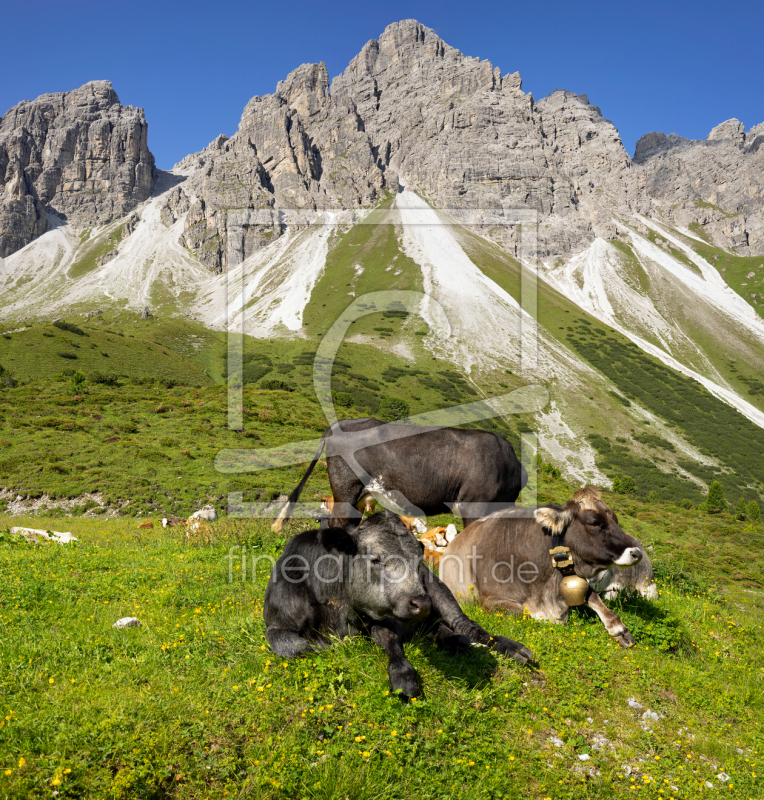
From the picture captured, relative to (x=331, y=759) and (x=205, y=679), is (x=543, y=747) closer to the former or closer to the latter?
(x=331, y=759)

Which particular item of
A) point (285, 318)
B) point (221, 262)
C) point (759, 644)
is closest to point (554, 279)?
point (285, 318)

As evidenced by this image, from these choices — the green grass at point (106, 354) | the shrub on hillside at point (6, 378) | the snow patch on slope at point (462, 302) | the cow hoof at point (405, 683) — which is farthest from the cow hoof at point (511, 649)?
the snow patch on slope at point (462, 302)

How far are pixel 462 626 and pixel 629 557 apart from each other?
2630 millimetres

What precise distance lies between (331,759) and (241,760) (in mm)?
757

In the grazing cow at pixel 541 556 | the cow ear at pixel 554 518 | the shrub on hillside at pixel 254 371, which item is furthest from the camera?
the shrub on hillside at pixel 254 371

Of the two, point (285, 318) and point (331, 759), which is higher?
point (285, 318)

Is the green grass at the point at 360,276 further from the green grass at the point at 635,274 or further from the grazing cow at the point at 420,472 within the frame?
the grazing cow at the point at 420,472

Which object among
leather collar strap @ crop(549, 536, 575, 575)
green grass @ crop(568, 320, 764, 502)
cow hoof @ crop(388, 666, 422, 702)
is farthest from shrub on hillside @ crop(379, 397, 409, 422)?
cow hoof @ crop(388, 666, 422, 702)

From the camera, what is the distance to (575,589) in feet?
23.3

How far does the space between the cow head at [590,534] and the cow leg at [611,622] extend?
37 centimetres

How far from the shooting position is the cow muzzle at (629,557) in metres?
6.78

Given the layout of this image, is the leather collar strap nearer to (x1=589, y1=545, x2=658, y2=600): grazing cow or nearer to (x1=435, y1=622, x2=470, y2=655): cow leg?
(x1=589, y1=545, x2=658, y2=600): grazing cow

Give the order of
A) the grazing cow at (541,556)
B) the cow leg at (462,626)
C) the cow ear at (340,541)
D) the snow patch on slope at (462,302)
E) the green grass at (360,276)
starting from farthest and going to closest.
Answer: the green grass at (360,276), the snow patch on slope at (462,302), the grazing cow at (541,556), the cow leg at (462,626), the cow ear at (340,541)

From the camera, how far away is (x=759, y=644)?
774 cm
